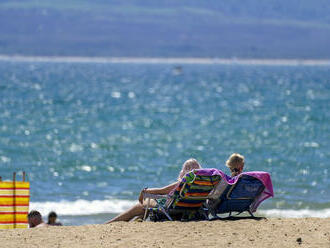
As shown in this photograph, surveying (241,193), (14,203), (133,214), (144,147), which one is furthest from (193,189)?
(144,147)

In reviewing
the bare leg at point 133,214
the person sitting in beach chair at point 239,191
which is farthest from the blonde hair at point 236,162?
the bare leg at point 133,214

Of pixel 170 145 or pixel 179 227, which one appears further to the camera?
pixel 170 145

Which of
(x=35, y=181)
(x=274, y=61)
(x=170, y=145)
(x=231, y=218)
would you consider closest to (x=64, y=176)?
(x=35, y=181)

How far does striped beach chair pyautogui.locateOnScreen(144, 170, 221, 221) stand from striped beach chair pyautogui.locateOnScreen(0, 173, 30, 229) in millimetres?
1486

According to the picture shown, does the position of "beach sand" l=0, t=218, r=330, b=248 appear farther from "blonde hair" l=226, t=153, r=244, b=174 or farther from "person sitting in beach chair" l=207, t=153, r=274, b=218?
"blonde hair" l=226, t=153, r=244, b=174

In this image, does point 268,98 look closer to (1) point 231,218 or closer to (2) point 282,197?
(2) point 282,197

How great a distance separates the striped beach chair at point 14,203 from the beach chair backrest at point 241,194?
2.16m

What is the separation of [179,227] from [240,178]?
0.82m

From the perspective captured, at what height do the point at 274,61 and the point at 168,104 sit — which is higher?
the point at 274,61

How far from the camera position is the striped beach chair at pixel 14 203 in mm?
8891

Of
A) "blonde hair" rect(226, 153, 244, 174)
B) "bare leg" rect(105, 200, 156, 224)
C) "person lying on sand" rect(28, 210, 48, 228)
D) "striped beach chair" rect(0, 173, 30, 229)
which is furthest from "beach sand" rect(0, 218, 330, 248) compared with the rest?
"striped beach chair" rect(0, 173, 30, 229)

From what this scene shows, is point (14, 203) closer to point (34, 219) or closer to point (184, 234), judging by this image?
point (34, 219)

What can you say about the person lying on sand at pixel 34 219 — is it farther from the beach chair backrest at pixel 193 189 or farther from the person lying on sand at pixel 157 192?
the beach chair backrest at pixel 193 189

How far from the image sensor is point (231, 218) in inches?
332
